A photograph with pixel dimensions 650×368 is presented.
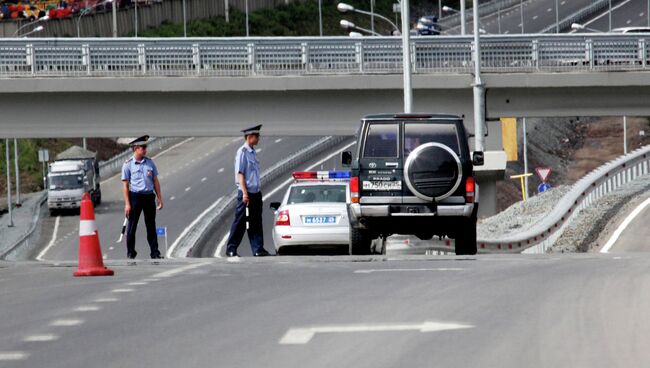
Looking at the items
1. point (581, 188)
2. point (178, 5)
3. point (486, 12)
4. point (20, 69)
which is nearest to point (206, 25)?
point (178, 5)

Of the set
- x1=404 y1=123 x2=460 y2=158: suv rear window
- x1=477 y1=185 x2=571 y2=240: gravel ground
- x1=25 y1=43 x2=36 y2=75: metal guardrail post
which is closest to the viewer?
x1=404 y1=123 x2=460 y2=158: suv rear window

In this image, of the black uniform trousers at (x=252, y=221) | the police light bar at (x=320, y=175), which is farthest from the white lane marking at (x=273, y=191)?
the black uniform trousers at (x=252, y=221)

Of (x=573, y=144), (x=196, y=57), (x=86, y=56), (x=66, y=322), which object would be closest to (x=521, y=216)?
(x=196, y=57)

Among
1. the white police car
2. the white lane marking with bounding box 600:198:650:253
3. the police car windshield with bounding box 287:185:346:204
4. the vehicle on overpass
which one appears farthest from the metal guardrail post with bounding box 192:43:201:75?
the vehicle on overpass

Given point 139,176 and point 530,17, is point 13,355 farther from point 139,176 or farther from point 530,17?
point 530,17

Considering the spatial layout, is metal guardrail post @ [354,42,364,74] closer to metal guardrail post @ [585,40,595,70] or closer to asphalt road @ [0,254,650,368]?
metal guardrail post @ [585,40,595,70]

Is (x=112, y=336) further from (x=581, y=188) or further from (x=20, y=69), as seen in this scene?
(x=20, y=69)

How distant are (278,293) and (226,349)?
3.87 m

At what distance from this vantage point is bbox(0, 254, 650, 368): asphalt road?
9.38 m

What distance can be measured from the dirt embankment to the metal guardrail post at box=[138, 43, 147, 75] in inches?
1607

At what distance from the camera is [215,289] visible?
46.3 ft

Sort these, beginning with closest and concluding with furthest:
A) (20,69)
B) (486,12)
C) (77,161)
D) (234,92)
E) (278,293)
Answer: (278,293)
(234,92)
(20,69)
(77,161)
(486,12)

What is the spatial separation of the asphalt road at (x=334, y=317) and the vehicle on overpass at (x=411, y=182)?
5.13m

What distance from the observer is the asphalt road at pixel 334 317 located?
938 centimetres
